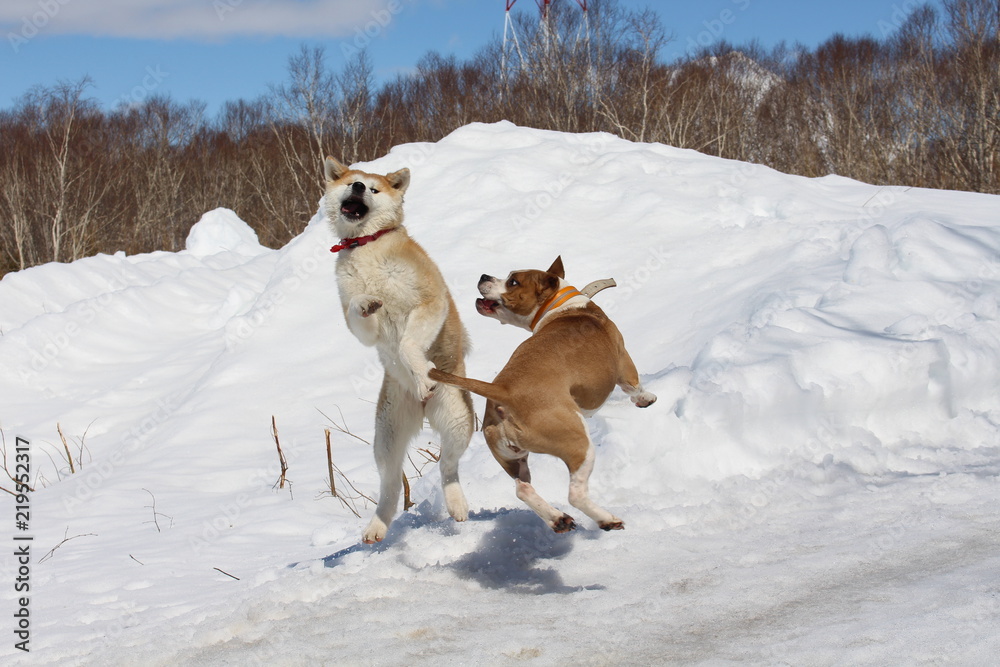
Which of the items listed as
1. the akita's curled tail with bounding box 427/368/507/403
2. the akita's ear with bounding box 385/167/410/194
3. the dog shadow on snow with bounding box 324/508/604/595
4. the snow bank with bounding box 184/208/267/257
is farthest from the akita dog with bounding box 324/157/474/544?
the snow bank with bounding box 184/208/267/257

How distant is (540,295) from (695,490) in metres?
1.49

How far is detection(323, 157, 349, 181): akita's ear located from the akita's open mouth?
0.38 m

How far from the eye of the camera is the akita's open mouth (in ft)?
16.7

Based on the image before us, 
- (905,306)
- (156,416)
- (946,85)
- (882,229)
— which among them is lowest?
(156,416)

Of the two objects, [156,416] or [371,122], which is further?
[371,122]

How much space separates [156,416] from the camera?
378 inches

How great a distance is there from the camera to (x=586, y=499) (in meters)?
3.78

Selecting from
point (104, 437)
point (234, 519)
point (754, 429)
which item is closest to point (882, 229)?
point (754, 429)

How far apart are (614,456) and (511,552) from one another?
109 cm

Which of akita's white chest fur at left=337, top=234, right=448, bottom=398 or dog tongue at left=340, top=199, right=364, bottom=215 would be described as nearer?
akita's white chest fur at left=337, top=234, right=448, bottom=398

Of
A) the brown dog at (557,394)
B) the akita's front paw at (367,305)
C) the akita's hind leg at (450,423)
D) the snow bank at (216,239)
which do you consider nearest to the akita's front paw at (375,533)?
the akita's hind leg at (450,423)

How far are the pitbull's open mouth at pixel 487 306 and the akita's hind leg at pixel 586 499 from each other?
4.06ft

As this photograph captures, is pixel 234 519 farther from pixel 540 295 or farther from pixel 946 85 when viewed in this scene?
pixel 946 85

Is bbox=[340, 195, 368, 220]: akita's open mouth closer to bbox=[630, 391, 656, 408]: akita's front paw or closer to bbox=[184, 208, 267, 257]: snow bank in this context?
bbox=[630, 391, 656, 408]: akita's front paw
